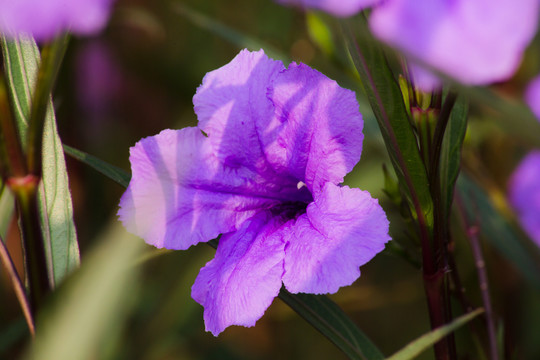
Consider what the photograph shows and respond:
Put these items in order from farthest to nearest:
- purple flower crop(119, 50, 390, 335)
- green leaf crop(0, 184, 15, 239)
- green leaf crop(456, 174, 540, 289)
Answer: green leaf crop(456, 174, 540, 289)
green leaf crop(0, 184, 15, 239)
purple flower crop(119, 50, 390, 335)

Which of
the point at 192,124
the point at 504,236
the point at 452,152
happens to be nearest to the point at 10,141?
the point at 452,152

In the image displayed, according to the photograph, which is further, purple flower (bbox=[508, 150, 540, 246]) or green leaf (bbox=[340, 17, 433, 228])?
purple flower (bbox=[508, 150, 540, 246])

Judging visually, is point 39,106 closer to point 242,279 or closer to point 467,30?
point 242,279

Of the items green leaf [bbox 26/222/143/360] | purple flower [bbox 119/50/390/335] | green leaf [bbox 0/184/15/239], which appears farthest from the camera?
green leaf [bbox 0/184/15/239]

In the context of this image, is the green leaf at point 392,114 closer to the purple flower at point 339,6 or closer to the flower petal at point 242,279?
the purple flower at point 339,6

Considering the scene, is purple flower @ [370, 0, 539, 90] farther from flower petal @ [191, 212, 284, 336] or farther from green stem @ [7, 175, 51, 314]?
green stem @ [7, 175, 51, 314]

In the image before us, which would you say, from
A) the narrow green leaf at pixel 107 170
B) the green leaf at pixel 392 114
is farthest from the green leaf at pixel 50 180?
the green leaf at pixel 392 114

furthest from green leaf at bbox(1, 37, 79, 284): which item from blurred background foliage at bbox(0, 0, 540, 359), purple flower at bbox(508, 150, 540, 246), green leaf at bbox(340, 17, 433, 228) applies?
purple flower at bbox(508, 150, 540, 246)
